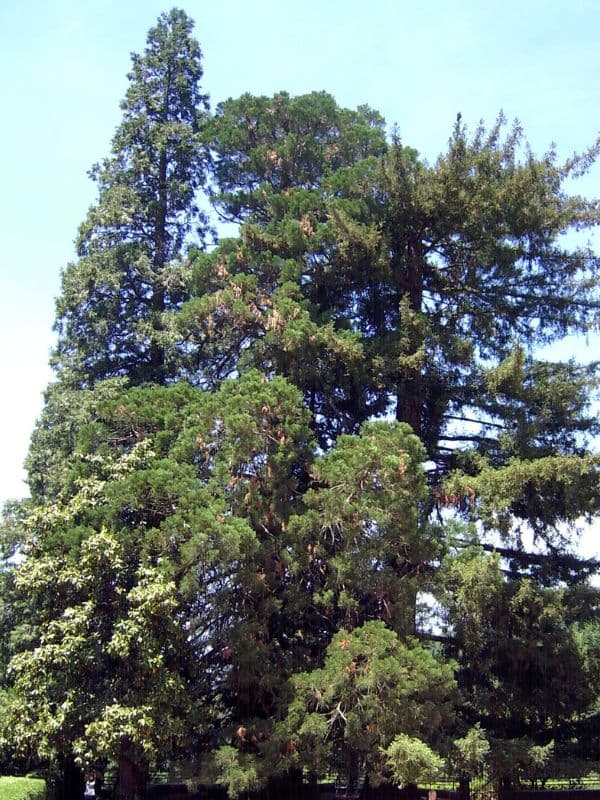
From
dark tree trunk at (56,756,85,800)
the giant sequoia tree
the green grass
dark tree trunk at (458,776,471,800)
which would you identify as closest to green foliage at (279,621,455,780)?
the giant sequoia tree

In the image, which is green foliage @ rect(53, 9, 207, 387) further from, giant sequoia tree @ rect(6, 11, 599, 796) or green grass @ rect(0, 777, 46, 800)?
green grass @ rect(0, 777, 46, 800)

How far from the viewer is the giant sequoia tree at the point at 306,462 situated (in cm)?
1297

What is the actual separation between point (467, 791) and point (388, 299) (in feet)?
33.7

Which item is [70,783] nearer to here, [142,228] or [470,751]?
[470,751]

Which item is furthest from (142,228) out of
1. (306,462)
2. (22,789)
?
(22,789)

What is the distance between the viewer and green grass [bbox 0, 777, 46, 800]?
12172mm

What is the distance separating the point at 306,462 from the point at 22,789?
7.19 meters

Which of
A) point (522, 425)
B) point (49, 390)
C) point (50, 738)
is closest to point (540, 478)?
point (522, 425)

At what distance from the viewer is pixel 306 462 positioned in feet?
50.1

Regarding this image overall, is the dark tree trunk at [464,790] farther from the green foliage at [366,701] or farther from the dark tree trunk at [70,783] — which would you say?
the dark tree trunk at [70,783]

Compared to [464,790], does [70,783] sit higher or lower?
lower

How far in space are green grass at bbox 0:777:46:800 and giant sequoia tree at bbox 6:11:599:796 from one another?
2.23 ft

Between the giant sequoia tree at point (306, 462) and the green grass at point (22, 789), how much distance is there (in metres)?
0.68

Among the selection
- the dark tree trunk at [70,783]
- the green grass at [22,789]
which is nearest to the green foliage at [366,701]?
the green grass at [22,789]
